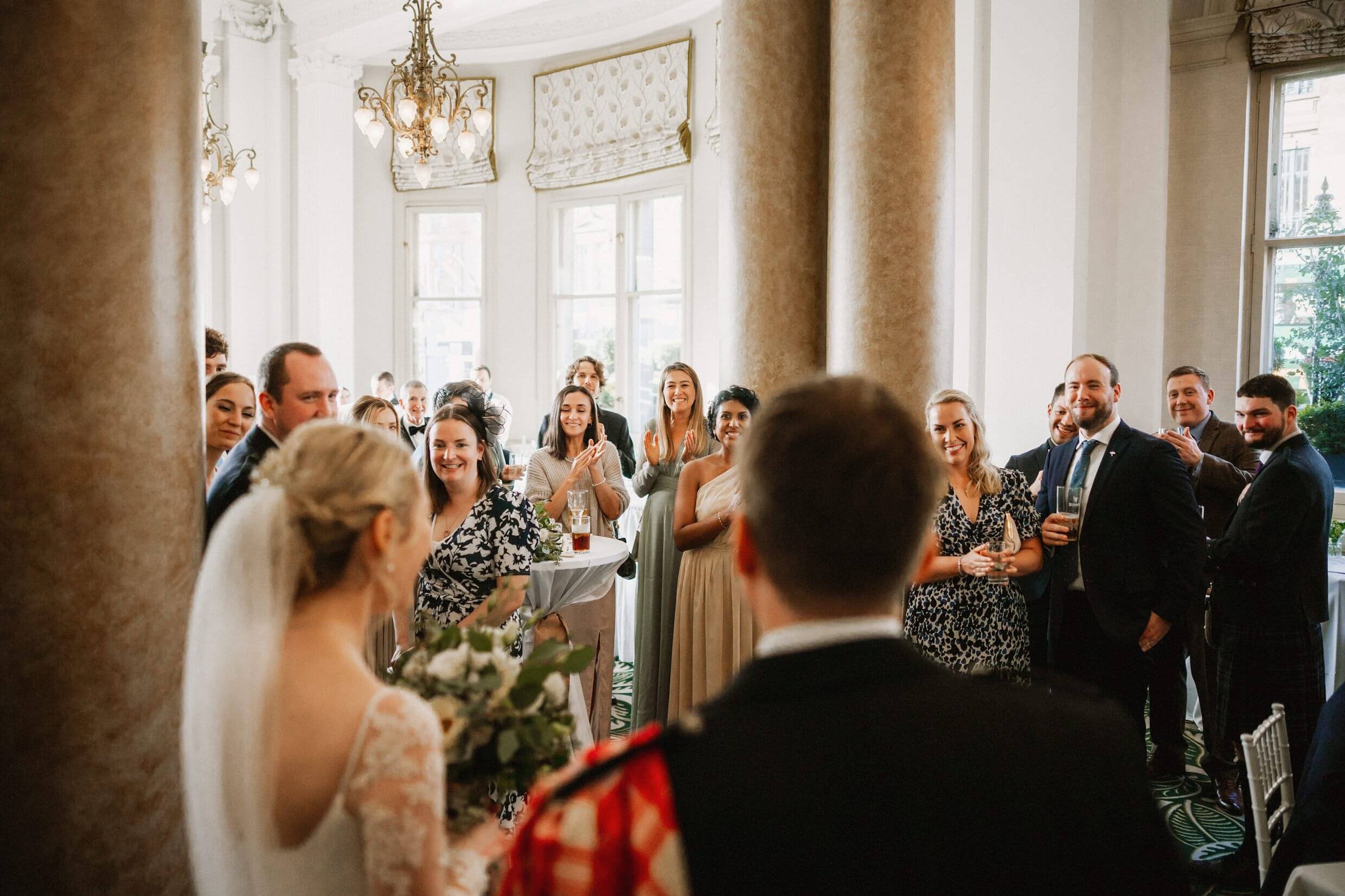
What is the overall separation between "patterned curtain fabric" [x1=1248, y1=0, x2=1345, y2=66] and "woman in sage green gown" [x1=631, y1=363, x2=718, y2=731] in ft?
15.4

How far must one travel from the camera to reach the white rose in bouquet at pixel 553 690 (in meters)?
1.52

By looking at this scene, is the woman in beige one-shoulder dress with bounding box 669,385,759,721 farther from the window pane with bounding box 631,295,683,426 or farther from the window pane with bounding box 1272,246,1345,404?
the window pane with bounding box 631,295,683,426

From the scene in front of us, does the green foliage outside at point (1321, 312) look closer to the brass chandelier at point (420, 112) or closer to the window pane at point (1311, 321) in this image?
the window pane at point (1311, 321)

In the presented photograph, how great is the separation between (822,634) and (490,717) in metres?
0.76

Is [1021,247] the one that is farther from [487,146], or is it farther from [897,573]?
[487,146]

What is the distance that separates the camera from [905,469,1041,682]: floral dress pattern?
3.20 meters

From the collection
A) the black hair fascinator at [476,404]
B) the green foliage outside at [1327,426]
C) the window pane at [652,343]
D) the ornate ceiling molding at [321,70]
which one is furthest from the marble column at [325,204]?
the green foliage outside at [1327,426]

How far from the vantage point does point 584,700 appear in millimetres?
4305

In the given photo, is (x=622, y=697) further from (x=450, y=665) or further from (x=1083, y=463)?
(x=450, y=665)

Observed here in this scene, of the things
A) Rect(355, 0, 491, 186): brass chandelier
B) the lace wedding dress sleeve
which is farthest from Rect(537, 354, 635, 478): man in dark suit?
the lace wedding dress sleeve

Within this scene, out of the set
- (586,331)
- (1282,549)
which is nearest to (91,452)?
(1282,549)

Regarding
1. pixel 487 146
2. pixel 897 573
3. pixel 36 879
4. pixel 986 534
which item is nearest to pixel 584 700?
pixel 986 534

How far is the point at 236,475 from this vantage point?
2400mm

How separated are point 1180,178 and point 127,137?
6517 mm
